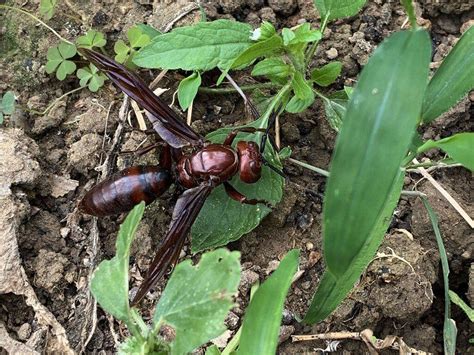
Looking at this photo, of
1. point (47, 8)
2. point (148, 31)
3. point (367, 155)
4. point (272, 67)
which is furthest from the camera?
point (47, 8)

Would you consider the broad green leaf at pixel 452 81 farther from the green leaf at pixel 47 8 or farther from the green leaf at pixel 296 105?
the green leaf at pixel 47 8

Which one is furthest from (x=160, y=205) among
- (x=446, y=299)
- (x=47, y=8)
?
(x=446, y=299)

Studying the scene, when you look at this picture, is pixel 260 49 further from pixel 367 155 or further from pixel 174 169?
pixel 367 155

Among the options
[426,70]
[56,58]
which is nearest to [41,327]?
[56,58]

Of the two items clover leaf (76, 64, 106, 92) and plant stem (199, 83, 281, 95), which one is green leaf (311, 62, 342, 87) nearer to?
plant stem (199, 83, 281, 95)

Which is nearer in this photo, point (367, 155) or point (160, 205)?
point (367, 155)

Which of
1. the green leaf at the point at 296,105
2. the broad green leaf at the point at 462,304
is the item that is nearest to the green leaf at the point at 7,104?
the green leaf at the point at 296,105

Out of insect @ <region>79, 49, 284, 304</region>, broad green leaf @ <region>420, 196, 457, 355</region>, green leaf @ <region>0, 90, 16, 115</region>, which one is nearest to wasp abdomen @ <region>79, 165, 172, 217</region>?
insect @ <region>79, 49, 284, 304</region>
